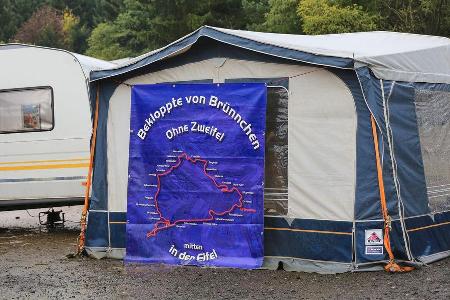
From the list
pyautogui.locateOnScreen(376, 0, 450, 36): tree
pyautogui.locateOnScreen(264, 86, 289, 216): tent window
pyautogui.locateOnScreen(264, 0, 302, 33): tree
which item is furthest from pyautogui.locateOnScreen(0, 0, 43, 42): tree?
pyautogui.locateOnScreen(264, 86, 289, 216): tent window

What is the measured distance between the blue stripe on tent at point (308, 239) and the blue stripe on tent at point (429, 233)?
Result: 765 mm

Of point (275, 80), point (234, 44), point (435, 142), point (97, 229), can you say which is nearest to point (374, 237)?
point (435, 142)

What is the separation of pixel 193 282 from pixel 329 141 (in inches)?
82.8

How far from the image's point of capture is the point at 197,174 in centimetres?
840

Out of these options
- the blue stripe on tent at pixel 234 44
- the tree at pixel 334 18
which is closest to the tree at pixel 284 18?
the tree at pixel 334 18

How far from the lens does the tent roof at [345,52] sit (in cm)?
778

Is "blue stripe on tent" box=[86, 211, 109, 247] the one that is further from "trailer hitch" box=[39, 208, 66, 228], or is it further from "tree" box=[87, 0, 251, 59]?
"tree" box=[87, 0, 251, 59]

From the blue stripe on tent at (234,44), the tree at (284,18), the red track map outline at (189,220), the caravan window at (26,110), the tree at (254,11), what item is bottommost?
the red track map outline at (189,220)

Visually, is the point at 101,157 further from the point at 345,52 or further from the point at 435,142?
the point at 435,142

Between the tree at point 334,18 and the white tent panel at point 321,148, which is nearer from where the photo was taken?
the white tent panel at point 321,148

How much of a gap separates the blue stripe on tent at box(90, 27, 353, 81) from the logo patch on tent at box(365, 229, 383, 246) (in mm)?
1749

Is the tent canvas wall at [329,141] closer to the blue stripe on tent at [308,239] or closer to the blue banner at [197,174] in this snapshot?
the blue stripe on tent at [308,239]

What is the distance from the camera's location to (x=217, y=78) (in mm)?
8555

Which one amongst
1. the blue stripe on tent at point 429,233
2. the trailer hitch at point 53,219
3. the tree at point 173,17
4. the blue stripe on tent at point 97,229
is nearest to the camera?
the blue stripe on tent at point 429,233
